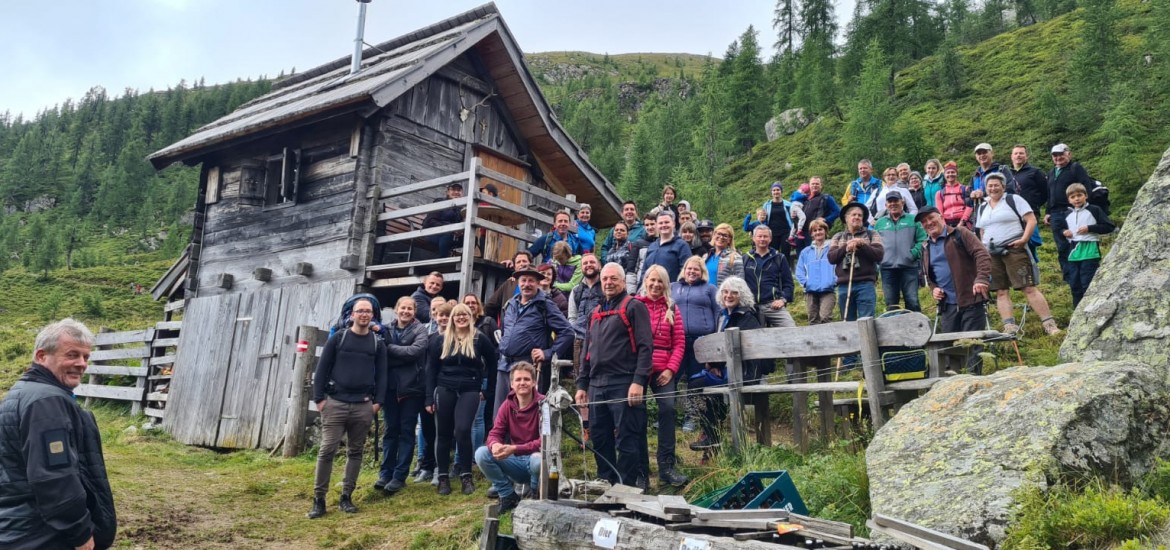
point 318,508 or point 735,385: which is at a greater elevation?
point 735,385

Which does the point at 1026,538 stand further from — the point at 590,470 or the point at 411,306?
the point at 411,306

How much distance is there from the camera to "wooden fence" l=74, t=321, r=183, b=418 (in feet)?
52.5

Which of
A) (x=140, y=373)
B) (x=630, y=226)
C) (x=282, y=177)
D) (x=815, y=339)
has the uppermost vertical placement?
(x=282, y=177)

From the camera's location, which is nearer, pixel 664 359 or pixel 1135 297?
pixel 1135 297

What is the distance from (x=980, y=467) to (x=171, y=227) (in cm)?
8576

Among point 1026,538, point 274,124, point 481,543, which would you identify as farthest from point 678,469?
point 274,124

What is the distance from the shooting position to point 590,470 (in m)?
7.82

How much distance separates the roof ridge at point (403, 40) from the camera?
15.2 metres

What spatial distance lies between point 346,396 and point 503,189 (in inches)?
309

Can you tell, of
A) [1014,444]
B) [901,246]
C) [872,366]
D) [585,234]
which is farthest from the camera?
[585,234]

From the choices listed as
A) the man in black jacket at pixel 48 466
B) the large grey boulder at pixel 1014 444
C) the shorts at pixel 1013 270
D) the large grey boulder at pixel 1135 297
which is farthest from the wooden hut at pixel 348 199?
the large grey boulder at pixel 1135 297

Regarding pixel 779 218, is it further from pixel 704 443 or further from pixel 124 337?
pixel 124 337

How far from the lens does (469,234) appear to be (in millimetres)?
11336

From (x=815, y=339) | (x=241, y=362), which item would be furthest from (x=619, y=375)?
(x=241, y=362)
